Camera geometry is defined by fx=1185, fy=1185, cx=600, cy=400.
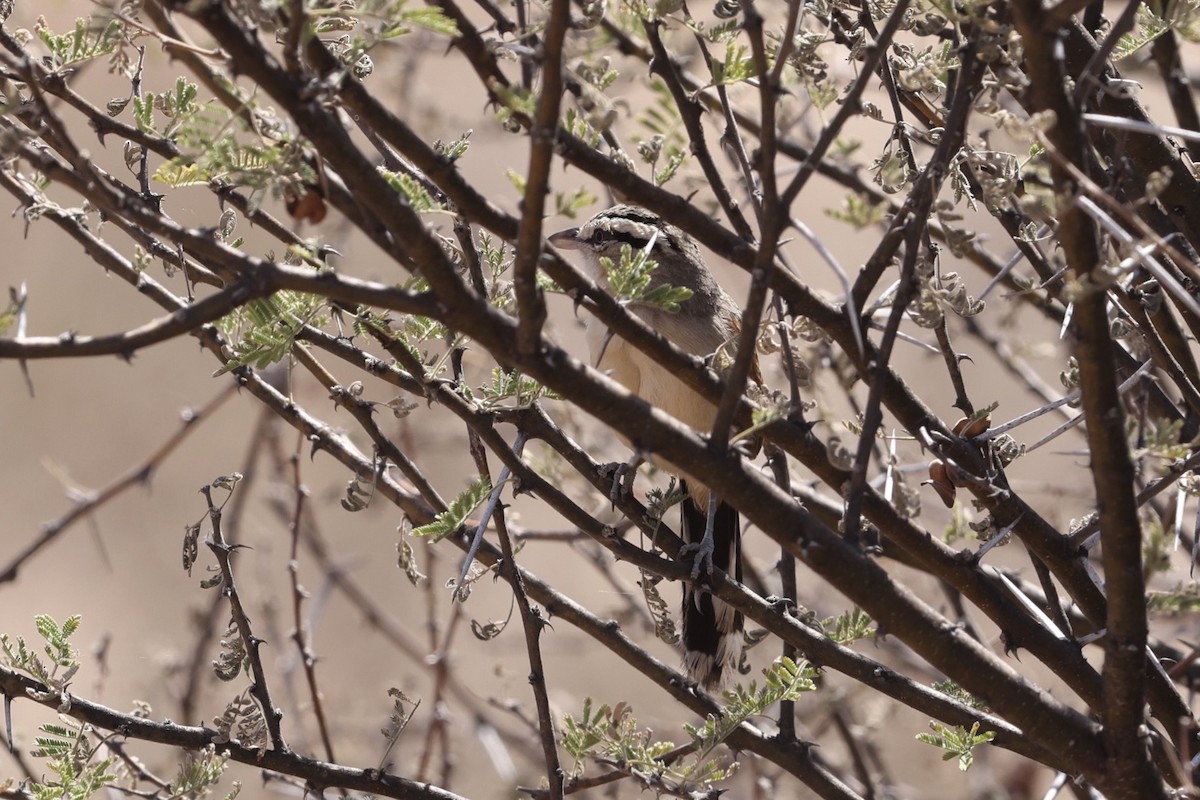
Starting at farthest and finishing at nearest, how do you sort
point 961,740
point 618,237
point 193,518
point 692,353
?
point 193,518, point 618,237, point 692,353, point 961,740

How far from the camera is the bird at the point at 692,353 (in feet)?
12.7

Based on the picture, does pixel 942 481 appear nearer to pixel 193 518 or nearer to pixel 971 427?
pixel 971 427

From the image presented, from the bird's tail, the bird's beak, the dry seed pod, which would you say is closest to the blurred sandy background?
the bird's beak

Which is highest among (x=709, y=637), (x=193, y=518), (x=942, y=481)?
(x=193, y=518)

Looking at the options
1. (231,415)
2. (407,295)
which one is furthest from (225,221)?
(231,415)

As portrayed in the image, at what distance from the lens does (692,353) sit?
14.5 ft

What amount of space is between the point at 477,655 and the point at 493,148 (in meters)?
4.34

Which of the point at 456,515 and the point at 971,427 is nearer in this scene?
the point at 456,515

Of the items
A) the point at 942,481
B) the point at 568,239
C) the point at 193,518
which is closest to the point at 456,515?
the point at 942,481

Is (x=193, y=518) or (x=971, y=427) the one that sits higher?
(x=193, y=518)

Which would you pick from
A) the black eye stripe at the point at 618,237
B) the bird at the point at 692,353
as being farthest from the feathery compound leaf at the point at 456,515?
the black eye stripe at the point at 618,237

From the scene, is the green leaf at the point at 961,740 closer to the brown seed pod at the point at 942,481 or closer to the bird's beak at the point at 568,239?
the brown seed pod at the point at 942,481

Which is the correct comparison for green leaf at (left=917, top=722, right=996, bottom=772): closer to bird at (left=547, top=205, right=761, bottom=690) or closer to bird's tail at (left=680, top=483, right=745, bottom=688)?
bird at (left=547, top=205, right=761, bottom=690)

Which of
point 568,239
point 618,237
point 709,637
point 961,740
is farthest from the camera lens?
point 568,239
